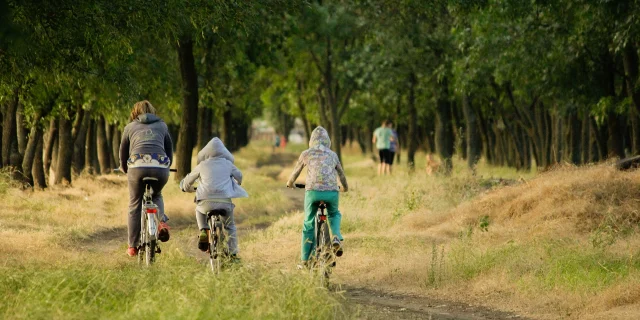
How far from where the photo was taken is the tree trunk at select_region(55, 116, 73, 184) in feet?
94.2

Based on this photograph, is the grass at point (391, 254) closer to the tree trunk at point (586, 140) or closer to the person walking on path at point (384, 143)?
the person walking on path at point (384, 143)

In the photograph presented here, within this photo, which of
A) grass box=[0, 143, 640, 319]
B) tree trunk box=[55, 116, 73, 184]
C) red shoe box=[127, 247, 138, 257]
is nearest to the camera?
grass box=[0, 143, 640, 319]

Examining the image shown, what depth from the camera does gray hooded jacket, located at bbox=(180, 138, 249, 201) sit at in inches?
494

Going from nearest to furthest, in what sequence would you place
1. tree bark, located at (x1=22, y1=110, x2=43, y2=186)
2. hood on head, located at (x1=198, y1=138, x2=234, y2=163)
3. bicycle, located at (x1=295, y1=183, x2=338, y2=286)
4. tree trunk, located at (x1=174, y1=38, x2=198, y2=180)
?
bicycle, located at (x1=295, y1=183, x2=338, y2=286), hood on head, located at (x1=198, y1=138, x2=234, y2=163), tree bark, located at (x1=22, y1=110, x2=43, y2=186), tree trunk, located at (x1=174, y1=38, x2=198, y2=180)

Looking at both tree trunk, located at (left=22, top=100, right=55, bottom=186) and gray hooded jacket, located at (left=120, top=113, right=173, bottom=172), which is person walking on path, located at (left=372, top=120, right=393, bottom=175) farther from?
gray hooded jacket, located at (left=120, top=113, right=173, bottom=172)

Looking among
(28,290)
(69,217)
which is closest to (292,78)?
(69,217)

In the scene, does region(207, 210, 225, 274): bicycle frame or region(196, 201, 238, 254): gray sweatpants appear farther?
region(196, 201, 238, 254): gray sweatpants

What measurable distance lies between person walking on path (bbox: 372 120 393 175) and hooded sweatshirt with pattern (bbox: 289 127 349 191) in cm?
2052

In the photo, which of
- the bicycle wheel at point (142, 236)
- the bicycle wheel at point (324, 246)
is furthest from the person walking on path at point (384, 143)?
the bicycle wheel at point (142, 236)

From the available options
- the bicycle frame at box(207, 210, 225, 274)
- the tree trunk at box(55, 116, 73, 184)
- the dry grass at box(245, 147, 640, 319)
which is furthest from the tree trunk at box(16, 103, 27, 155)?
the bicycle frame at box(207, 210, 225, 274)

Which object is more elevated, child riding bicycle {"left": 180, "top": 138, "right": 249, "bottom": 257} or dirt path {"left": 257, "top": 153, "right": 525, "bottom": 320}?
child riding bicycle {"left": 180, "top": 138, "right": 249, "bottom": 257}

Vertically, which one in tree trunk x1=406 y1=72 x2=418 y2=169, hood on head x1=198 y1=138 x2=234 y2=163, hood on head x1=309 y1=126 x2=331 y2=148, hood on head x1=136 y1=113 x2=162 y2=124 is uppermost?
tree trunk x1=406 y1=72 x2=418 y2=169

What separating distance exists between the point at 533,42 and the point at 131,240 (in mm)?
17341

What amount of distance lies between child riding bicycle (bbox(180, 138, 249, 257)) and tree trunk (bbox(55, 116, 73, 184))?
53.6 feet
